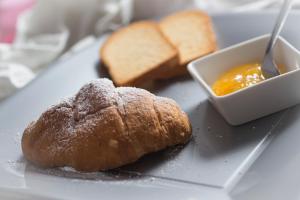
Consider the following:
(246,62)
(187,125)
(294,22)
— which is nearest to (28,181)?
(187,125)

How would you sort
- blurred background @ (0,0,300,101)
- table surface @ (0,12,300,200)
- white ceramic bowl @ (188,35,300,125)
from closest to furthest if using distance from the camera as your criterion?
table surface @ (0,12,300,200) → white ceramic bowl @ (188,35,300,125) → blurred background @ (0,0,300,101)

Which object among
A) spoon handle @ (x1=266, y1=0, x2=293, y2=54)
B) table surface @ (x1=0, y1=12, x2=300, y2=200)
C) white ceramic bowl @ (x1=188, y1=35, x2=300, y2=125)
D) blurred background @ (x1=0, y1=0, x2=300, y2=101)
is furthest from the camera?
blurred background @ (x1=0, y1=0, x2=300, y2=101)

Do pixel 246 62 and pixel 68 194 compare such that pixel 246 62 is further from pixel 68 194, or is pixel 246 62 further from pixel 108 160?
pixel 68 194

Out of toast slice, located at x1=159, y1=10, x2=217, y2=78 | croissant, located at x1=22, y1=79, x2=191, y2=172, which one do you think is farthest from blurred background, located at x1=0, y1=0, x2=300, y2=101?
croissant, located at x1=22, y1=79, x2=191, y2=172

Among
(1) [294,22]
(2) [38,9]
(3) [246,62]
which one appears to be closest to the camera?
(3) [246,62]

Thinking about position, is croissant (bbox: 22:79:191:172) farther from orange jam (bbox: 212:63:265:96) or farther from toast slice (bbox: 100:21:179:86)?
toast slice (bbox: 100:21:179:86)

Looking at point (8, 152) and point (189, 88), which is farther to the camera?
point (189, 88)
